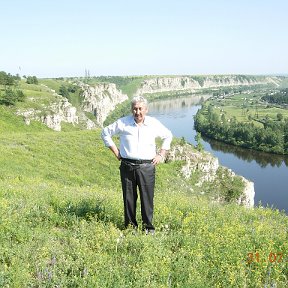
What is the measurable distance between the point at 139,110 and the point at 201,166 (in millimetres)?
30706

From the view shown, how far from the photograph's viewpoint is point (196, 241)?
6020 millimetres

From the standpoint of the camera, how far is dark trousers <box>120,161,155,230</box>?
21.3 ft

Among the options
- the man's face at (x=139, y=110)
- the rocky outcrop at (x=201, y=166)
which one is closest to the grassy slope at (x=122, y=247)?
the man's face at (x=139, y=110)

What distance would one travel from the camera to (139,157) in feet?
21.3

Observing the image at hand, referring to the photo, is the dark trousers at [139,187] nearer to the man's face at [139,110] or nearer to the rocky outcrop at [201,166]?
the man's face at [139,110]

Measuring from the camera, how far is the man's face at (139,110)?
640 cm

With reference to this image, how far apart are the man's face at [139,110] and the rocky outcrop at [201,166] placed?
26748 mm

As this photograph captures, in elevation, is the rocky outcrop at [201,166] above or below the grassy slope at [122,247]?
below

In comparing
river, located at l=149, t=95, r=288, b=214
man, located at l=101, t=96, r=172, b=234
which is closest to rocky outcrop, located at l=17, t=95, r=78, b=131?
river, located at l=149, t=95, r=288, b=214

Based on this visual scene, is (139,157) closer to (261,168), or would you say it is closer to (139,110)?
(139,110)

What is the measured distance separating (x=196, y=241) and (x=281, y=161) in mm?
118006

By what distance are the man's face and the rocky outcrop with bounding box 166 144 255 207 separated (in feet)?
87.8
